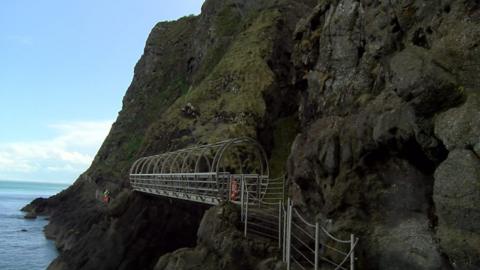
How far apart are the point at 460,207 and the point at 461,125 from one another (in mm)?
1680

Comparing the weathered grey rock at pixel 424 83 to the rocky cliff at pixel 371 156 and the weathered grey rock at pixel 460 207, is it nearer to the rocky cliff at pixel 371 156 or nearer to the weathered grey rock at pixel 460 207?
the rocky cliff at pixel 371 156

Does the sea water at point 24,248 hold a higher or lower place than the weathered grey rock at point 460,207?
lower

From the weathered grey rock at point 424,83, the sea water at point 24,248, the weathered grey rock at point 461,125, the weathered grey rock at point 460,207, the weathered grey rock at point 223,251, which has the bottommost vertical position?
the sea water at point 24,248

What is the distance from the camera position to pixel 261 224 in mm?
17328

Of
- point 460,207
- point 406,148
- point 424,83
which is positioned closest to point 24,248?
point 406,148

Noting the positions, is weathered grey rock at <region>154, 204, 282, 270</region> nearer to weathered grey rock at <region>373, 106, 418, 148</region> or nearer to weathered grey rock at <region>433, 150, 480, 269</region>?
weathered grey rock at <region>373, 106, 418, 148</region>

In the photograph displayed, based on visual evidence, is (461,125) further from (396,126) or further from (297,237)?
(297,237)

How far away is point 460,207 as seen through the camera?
9273mm

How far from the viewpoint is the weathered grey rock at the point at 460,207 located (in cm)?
896

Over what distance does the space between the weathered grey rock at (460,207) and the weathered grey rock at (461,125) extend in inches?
9.0

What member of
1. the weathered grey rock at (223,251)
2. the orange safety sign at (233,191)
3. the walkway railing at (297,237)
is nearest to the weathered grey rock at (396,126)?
the walkway railing at (297,237)

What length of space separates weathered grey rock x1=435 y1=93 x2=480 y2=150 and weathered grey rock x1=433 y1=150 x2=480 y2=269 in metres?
0.23

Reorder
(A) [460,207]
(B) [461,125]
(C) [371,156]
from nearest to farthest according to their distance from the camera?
(A) [460,207], (B) [461,125], (C) [371,156]

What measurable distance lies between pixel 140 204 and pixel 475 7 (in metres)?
27.1
